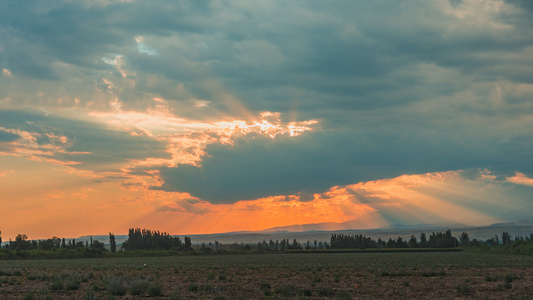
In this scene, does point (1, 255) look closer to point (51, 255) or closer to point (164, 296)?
point (51, 255)

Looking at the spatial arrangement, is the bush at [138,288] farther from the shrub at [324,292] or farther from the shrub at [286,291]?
the shrub at [324,292]

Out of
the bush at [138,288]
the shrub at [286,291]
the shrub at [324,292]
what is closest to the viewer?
the shrub at [286,291]

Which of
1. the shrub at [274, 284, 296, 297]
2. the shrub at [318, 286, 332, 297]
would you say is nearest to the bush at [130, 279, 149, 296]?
the shrub at [274, 284, 296, 297]

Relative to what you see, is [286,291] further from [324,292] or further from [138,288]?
[138,288]

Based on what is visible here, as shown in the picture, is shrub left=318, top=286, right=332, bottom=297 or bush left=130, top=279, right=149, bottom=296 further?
bush left=130, top=279, right=149, bottom=296

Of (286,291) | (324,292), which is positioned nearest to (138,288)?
(286,291)

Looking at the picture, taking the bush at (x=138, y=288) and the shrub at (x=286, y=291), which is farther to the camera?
the bush at (x=138, y=288)

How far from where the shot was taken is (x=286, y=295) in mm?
29109

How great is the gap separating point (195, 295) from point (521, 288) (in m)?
21.4

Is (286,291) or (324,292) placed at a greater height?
(286,291)

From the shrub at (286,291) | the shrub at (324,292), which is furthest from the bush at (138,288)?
the shrub at (324,292)

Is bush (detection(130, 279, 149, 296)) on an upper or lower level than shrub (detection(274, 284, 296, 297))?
upper

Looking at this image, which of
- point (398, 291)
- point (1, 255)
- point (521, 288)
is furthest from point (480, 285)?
point (1, 255)

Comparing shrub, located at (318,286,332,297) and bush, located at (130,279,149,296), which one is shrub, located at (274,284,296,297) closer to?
shrub, located at (318,286,332,297)
